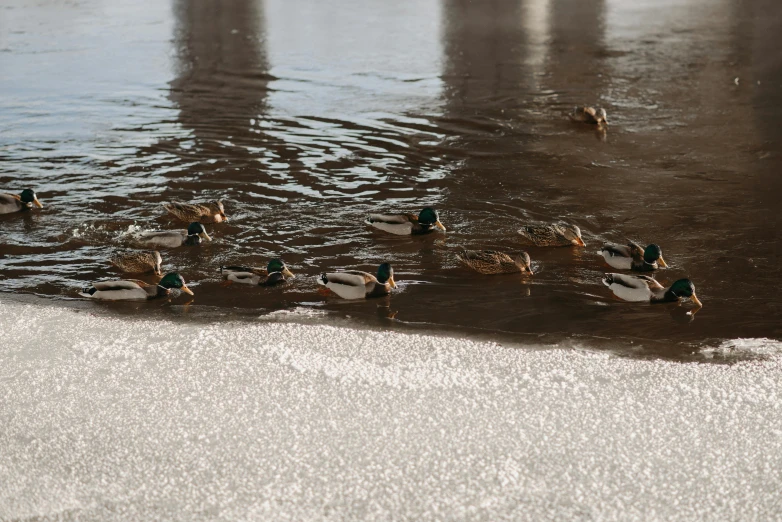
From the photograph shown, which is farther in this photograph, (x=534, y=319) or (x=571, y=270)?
(x=571, y=270)

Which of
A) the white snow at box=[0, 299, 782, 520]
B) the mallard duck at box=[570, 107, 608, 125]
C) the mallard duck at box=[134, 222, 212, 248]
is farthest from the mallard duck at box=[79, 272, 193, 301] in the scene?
the mallard duck at box=[570, 107, 608, 125]

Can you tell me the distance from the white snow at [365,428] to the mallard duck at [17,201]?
8.66 feet

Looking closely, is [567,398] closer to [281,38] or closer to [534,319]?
[534,319]

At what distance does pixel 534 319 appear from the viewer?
20.0ft

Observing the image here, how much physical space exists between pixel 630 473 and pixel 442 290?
8.24ft

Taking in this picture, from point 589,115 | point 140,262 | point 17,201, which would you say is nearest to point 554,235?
point 140,262

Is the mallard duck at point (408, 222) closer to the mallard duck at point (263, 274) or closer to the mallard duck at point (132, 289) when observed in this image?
the mallard duck at point (263, 274)

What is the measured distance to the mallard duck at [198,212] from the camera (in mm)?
8047

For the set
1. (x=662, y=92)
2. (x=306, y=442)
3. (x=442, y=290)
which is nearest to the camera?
(x=306, y=442)

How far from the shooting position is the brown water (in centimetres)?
650

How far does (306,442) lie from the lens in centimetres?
463

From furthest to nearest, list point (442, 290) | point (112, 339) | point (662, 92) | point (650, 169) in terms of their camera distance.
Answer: point (662, 92) → point (650, 169) → point (442, 290) → point (112, 339)

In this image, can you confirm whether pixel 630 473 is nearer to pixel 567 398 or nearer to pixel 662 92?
pixel 567 398

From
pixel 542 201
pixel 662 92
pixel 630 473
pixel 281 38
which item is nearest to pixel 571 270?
pixel 542 201
